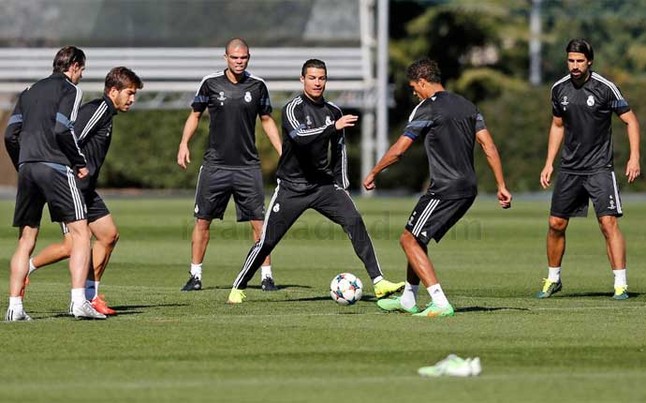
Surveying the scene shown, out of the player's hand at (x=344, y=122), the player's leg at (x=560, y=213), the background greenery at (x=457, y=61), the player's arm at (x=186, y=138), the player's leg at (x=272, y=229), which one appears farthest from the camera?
the background greenery at (x=457, y=61)

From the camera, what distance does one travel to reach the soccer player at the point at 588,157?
1450cm

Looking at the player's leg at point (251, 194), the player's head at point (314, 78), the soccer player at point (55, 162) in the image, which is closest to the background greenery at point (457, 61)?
the player's leg at point (251, 194)

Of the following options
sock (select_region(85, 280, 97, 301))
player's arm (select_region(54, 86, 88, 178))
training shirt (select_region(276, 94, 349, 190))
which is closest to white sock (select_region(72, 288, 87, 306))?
sock (select_region(85, 280, 97, 301))

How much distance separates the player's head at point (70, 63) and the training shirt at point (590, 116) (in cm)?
505

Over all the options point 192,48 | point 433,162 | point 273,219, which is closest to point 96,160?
point 273,219

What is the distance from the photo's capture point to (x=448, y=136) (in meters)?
12.5

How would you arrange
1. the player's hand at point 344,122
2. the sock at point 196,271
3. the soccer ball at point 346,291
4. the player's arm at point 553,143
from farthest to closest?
the sock at point 196,271
the player's arm at point 553,143
the soccer ball at point 346,291
the player's hand at point 344,122

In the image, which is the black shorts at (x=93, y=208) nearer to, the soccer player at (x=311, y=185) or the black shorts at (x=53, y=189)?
the black shorts at (x=53, y=189)

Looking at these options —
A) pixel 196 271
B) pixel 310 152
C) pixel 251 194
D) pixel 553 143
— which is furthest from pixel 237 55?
pixel 553 143

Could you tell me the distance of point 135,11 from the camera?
45062 millimetres

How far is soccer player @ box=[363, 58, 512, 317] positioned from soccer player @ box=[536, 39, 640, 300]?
2259mm

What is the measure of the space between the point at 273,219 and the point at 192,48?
3080 cm

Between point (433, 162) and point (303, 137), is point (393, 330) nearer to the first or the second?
point (433, 162)

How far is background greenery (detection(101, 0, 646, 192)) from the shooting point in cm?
4825
